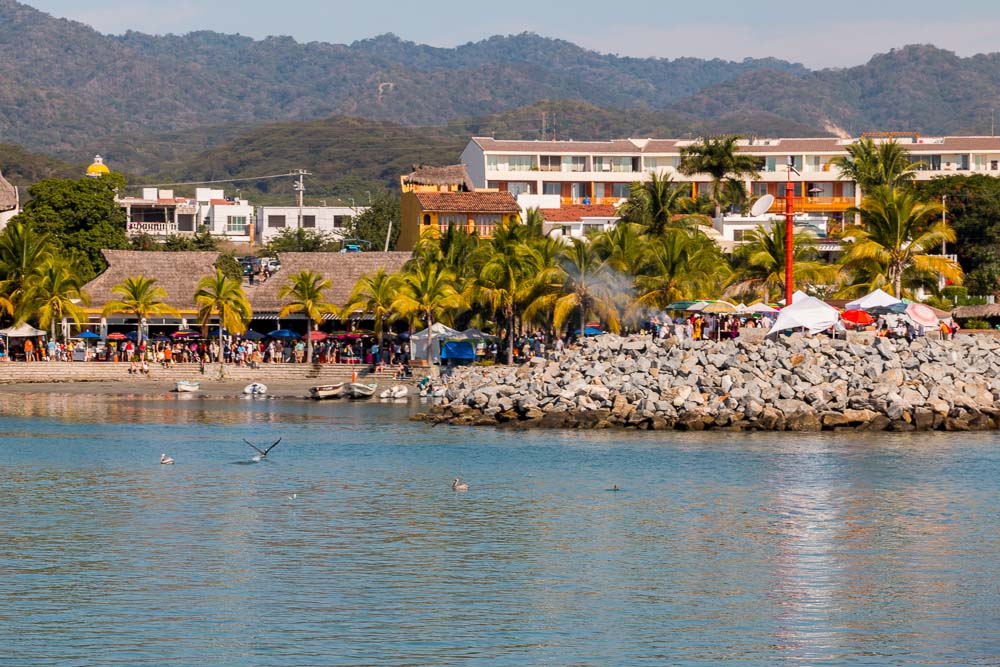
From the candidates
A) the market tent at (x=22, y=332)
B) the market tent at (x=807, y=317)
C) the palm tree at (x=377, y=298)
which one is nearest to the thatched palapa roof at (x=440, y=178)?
the palm tree at (x=377, y=298)

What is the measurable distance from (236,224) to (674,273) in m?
82.6

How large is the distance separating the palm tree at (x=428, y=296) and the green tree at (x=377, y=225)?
4326 cm

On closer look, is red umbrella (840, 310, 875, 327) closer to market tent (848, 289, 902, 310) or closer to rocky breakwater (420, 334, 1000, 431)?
market tent (848, 289, 902, 310)

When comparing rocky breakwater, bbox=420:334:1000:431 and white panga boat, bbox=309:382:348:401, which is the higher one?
rocky breakwater, bbox=420:334:1000:431

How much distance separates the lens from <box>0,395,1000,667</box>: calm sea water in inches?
822

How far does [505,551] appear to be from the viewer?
90.5 feet

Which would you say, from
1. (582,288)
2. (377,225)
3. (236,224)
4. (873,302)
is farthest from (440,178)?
(873,302)

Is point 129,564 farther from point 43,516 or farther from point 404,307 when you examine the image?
point 404,307

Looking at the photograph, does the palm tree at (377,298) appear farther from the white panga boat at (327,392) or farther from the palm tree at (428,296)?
the white panga boat at (327,392)

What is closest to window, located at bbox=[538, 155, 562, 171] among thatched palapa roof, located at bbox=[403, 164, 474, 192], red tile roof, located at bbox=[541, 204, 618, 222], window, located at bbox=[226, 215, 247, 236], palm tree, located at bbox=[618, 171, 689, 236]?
red tile roof, located at bbox=[541, 204, 618, 222]

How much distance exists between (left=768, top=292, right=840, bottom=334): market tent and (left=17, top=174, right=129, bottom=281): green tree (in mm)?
49138

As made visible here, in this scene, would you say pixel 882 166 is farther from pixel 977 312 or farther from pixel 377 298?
pixel 377 298

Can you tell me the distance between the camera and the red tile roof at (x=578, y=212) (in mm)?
95188

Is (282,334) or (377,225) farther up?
(377,225)
